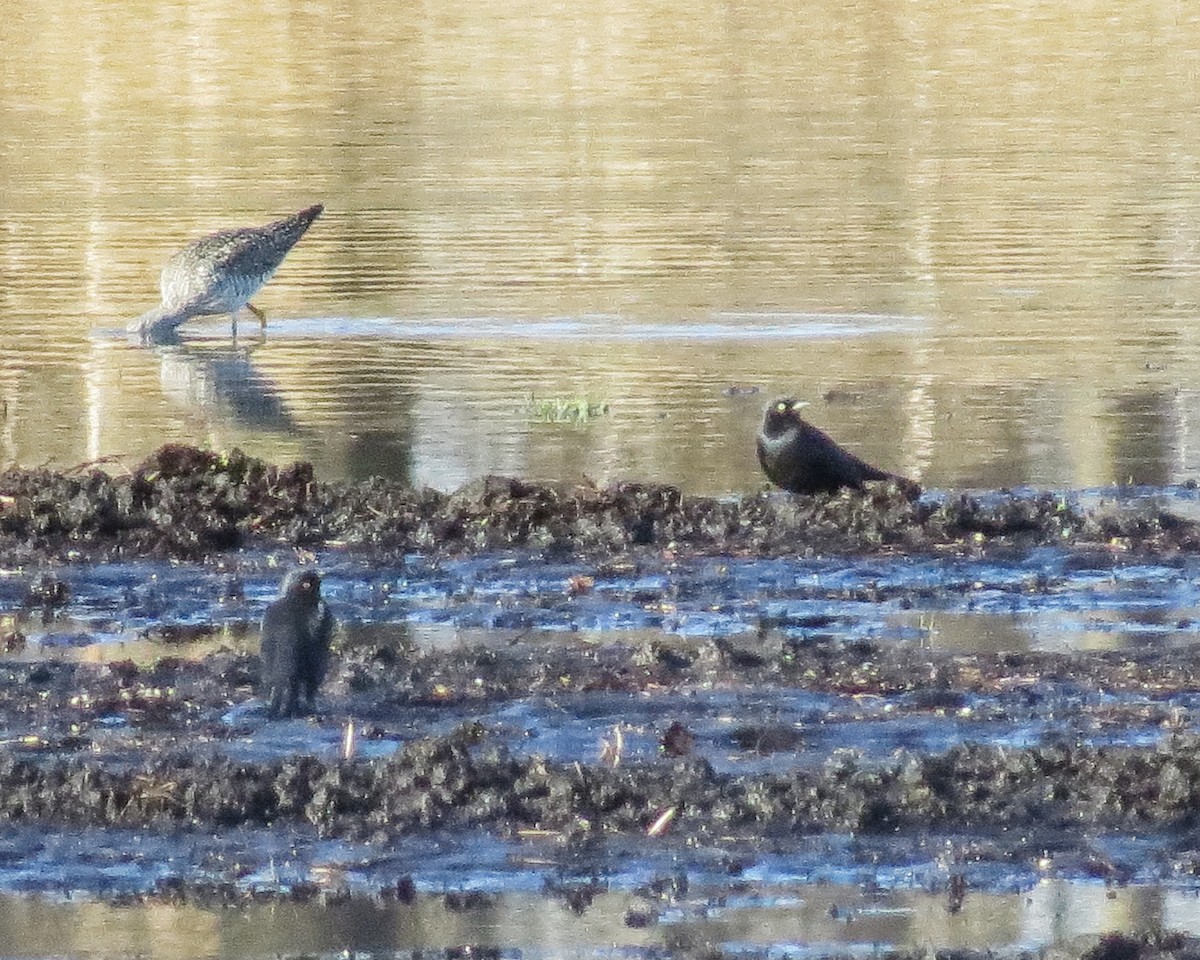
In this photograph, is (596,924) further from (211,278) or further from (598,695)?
(211,278)

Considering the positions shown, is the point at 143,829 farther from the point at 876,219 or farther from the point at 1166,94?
the point at 1166,94

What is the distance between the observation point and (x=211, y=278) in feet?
56.2

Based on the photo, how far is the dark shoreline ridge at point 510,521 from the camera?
10.1 m

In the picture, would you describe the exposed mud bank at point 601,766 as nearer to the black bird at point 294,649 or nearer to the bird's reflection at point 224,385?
the black bird at point 294,649

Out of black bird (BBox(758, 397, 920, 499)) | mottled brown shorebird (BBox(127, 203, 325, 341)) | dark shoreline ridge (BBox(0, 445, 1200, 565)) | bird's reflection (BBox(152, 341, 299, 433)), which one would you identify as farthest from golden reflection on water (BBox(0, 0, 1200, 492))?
dark shoreline ridge (BBox(0, 445, 1200, 565))

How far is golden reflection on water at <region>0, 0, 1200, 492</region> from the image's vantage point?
1347cm

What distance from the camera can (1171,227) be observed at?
21.7 meters

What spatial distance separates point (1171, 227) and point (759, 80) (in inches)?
677

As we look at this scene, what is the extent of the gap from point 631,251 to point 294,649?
1317 centimetres

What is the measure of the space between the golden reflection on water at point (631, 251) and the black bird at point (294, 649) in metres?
4.24

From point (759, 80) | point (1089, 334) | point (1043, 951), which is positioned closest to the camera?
point (1043, 951)

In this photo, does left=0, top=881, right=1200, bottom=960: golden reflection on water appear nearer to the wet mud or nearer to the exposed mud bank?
the wet mud

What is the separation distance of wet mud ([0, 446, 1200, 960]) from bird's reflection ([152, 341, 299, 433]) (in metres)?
3.00

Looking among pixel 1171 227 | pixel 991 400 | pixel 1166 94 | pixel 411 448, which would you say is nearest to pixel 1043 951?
pixel 411 448
